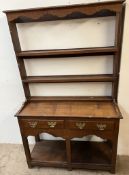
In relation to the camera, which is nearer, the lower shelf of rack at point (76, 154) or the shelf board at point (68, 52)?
the shelf board at point (68, 52)

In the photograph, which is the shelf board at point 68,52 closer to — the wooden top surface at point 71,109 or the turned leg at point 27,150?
the wooden top surface at point 71,109

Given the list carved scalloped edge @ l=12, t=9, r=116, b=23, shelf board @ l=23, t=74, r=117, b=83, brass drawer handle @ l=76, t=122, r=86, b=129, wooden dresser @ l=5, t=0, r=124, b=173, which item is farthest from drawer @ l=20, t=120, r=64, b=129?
carved scalloped edge @ l=12, t=9, r=116, b=23

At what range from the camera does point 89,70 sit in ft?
6.24

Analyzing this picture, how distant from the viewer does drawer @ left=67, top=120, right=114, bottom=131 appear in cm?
167

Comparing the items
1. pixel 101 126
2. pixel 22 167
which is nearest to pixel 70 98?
pixel 101 126

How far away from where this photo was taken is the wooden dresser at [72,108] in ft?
5.14

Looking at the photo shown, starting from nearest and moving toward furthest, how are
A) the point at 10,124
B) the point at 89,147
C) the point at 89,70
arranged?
the point at 89,70 → the point at 89,147 → the point at 10,124

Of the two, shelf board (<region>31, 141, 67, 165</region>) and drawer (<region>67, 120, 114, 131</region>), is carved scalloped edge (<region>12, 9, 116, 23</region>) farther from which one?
shelf board (<region>31, 141, 67, 165</region>)

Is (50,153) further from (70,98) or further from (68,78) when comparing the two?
(68,78)

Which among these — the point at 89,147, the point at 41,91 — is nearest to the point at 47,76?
the point at 41,91

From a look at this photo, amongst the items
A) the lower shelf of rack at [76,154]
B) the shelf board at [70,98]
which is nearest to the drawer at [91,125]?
the shelf board at [70,98]

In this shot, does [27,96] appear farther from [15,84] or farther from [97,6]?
[97,6]

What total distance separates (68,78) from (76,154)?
2.98 ft

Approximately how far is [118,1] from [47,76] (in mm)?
1013
